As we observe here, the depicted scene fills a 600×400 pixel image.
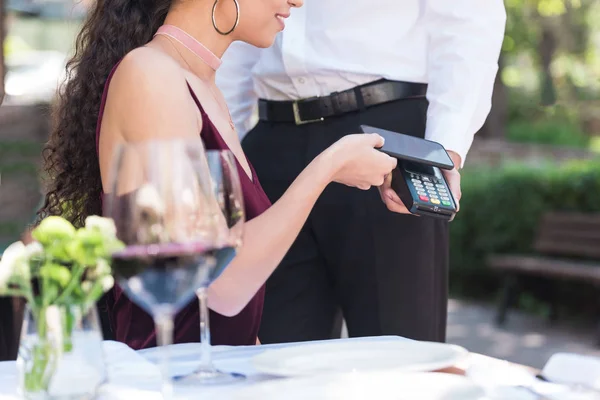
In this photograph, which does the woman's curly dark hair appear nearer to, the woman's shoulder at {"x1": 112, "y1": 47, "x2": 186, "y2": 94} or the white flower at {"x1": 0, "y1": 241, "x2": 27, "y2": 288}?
the woman's shoulder at {"x1": 112, "y1": 47, "x2": 186, "y2": 94}

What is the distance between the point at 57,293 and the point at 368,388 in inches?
15.8

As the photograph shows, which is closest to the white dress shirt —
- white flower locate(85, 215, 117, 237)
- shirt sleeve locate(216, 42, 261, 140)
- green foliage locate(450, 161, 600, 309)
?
shirt sleeve locate(216, 42, 261, 140)

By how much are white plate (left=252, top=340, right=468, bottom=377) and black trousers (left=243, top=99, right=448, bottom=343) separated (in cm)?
116

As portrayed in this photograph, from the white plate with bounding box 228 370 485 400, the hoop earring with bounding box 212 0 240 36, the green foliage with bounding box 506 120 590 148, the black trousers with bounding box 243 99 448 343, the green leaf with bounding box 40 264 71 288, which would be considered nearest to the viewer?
the green leaf with bounding box 40 264 71 288

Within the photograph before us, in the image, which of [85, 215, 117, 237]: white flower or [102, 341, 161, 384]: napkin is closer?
[85, 215, 117, 237]: white flower

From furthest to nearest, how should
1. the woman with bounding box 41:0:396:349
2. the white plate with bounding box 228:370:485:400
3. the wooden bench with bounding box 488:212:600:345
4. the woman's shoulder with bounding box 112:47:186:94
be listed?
the wooden bench with bounding box 488:212:600:345 < the woman's shoulder with bounding box 112:47:186:94 < the woman with bounding box 41:0:396:349 < the white plate with bounding box 228:370:485:400

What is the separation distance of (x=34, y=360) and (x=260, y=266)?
0.63m

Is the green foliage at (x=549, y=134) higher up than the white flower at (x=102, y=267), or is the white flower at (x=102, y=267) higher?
the green foliage at (x=549, y=134)

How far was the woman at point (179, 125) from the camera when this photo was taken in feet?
5.72

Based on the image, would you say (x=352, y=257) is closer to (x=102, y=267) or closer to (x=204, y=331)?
(x=204, y=331)

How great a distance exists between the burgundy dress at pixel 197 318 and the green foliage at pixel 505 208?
18.8ft

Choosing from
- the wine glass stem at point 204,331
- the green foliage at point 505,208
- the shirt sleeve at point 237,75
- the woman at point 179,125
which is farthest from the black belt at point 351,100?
the green foliage at point 505,208

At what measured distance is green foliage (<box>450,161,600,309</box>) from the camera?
763 cm

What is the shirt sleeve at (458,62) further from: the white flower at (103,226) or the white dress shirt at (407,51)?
the white flower at (103,226)
